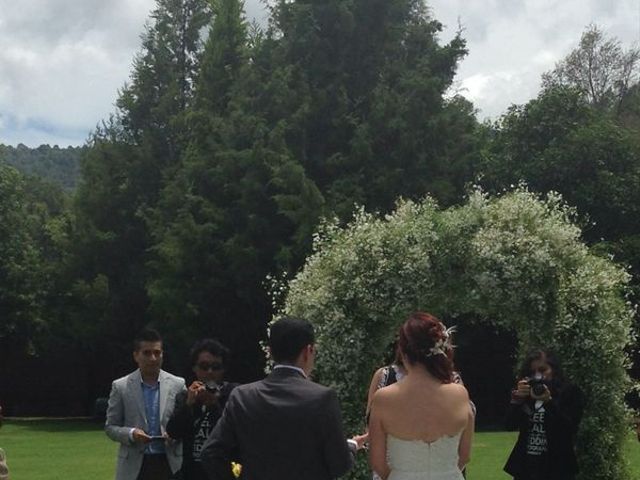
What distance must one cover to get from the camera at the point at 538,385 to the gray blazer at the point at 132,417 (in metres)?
2.93

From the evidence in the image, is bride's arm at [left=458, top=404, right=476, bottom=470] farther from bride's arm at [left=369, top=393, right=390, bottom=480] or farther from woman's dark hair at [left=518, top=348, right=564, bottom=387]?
woman's dark hair at [left=518, top=348, right=564, bottom=387]

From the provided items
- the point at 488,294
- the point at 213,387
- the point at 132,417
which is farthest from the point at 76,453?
the point at 213,387

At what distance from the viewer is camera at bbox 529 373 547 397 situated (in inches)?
318

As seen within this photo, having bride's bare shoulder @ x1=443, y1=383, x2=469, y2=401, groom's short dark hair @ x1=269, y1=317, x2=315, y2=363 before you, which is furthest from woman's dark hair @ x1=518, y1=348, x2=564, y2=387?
groom's short dark hair @ x1=269, y1=317, x2=315, y2=363

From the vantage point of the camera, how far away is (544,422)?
26.6 feet

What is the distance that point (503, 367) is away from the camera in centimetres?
2981

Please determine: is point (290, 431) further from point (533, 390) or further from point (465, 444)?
point (533, 390)

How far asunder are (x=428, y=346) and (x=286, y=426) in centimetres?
83

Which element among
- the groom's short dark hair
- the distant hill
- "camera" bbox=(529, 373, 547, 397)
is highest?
the distant hill

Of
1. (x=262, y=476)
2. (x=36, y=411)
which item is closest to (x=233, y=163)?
(x=36, y=411)

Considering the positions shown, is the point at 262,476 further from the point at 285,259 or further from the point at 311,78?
the point at 311,78

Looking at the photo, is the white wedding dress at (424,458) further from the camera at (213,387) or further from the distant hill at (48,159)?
the distant hill at (48,159)

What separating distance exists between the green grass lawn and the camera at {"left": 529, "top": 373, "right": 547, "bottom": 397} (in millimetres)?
4045

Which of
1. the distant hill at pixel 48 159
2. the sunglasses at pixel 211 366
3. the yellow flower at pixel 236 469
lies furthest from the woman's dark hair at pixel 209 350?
the distant hill at pixel 48 159
